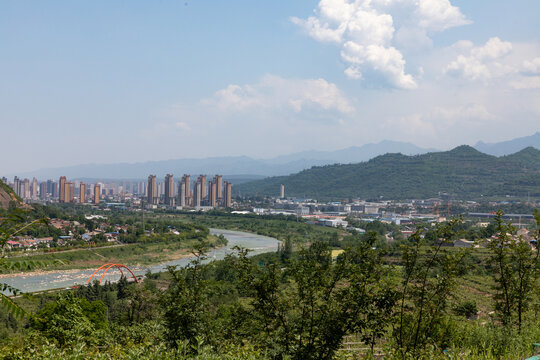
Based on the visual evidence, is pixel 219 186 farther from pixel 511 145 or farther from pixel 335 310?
pixel 511 145

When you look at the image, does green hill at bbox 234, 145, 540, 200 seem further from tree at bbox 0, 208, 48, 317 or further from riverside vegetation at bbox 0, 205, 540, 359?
tree at bbox 0, 208, 48, 317

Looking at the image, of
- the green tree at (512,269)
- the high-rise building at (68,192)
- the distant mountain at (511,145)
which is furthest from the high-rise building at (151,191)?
the distant mountain at (511,145)

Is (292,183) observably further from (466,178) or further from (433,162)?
(466,178)

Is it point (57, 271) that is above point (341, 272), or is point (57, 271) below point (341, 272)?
below

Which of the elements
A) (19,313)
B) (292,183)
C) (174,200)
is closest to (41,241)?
(19,313)

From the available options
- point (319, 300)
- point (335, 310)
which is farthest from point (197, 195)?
point (335, 310)

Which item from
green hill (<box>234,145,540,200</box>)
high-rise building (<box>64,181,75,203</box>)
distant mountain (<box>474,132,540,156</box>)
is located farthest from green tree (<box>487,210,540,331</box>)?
distant mountain (<box>474,132,540,156</box>)

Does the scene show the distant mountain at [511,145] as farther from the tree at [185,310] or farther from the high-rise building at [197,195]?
the tree at [185,310]
